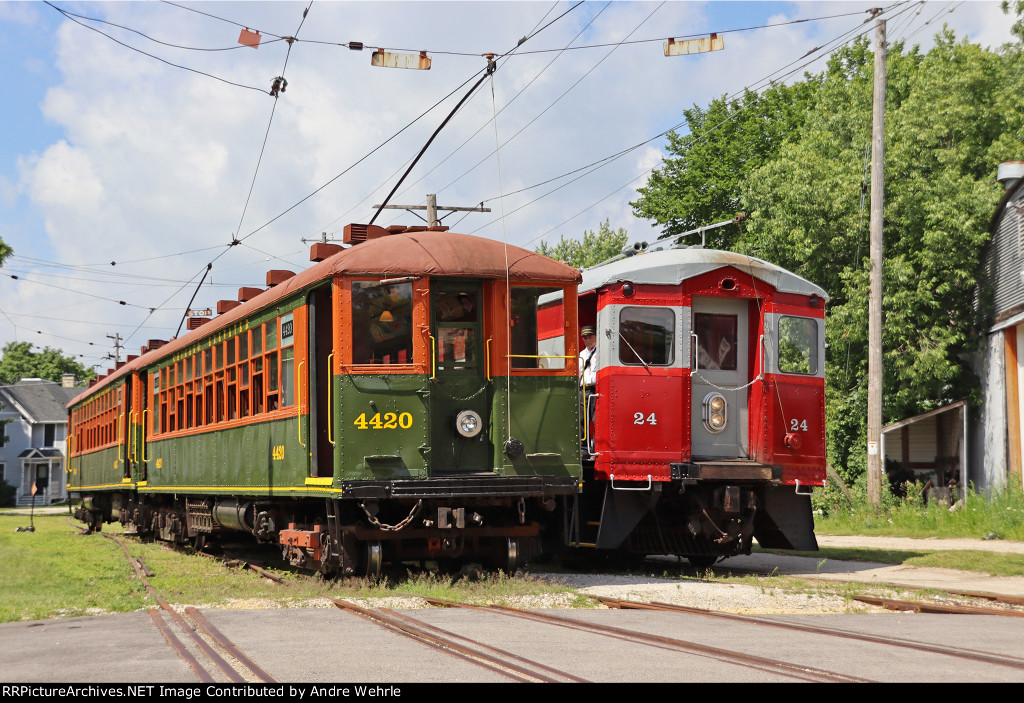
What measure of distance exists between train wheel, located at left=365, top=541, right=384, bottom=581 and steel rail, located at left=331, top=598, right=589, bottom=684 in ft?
5.72

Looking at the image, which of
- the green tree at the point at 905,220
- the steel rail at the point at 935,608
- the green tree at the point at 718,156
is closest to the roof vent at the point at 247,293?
the steel rail at the point at 935,608

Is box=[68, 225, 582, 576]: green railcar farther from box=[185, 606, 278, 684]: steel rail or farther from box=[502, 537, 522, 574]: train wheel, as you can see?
box=[185, 606, 278, 684]: steel rail

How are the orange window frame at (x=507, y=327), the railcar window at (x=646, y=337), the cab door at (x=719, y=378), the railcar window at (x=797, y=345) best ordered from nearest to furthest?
the orange window frame at (x=507, y=327)
the railcar window at (x=646, y=337)
the cab door at (x=719, y=378)
the railcar window at (x=797, y=345)

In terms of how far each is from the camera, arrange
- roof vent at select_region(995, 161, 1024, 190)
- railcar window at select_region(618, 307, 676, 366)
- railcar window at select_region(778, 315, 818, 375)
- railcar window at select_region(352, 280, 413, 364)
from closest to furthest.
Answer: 1. railcar window at select_region(352, 280, 413, 364)
2. railcar window at select_region(618, 307, 676, 366)
3. railcar window at select_region(778, 315, 818, 375)
4. roof vent at select_region(995, 161, 1024, 190)

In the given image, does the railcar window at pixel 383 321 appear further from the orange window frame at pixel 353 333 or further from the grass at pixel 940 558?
the grass at pixel 940 558

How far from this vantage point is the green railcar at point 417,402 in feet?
38.6

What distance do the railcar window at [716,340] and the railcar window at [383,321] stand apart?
13.3ft

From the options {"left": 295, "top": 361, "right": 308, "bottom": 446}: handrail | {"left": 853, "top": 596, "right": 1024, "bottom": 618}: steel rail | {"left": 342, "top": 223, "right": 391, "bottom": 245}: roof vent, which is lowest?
{"left": 853, "top": 596, "right": 1024, "bottom": 618}: steel rail

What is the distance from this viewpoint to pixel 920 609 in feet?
33.8

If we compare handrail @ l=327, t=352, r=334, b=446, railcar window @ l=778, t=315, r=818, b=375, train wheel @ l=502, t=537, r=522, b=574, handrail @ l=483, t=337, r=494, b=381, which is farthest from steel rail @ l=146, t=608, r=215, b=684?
railcar window @ l=778, t=315, r=818, b=375

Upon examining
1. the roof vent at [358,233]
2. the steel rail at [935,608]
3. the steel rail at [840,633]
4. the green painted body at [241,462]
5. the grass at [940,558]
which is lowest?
the grass at [940,558]

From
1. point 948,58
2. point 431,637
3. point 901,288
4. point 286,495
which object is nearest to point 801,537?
point 286,495

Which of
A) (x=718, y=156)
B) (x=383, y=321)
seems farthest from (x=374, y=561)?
(x=718, y=156)

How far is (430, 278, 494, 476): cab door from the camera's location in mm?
12156
